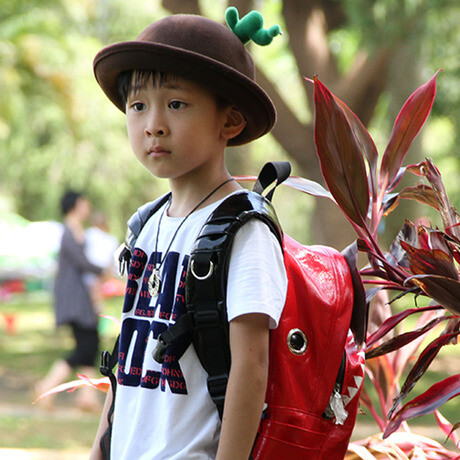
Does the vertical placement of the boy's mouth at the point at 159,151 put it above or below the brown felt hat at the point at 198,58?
below

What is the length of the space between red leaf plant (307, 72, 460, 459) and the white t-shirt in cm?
22

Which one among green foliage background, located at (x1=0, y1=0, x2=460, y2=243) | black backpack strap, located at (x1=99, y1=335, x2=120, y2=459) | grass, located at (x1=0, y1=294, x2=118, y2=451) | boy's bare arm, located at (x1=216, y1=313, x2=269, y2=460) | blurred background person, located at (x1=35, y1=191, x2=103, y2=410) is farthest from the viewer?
green foliage background, located at (x1=0, y1=0, x2=460, y2=243)

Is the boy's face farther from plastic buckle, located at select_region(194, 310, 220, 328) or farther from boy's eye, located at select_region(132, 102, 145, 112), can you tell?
plastic buckle, located at select_region(194, 310, 220, 328)

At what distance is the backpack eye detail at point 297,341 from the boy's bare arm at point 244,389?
0.21 ft

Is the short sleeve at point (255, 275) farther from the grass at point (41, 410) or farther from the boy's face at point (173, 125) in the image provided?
the grass at point (41, 410)

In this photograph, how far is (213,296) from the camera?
1.14 meters

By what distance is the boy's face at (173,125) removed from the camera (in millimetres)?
1216

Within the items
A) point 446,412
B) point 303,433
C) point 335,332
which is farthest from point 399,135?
point 446,412

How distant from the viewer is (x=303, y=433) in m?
1.16

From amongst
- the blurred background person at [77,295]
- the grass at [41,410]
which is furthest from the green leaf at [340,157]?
the blurred background person at [77,295]

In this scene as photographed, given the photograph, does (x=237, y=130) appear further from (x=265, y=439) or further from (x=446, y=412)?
(x=446, y=412)

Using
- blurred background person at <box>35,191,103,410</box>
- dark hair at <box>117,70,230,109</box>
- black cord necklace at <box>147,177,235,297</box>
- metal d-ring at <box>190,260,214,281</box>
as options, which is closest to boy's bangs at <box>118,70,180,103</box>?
dark hair at <box>117,70,230,109</box>

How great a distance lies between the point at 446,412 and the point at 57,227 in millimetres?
14202

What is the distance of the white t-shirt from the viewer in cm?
114
